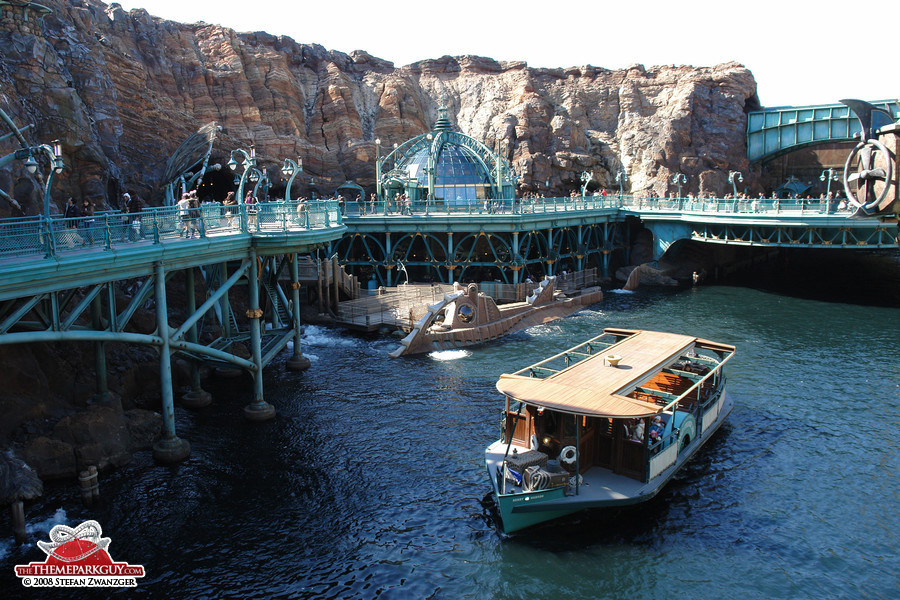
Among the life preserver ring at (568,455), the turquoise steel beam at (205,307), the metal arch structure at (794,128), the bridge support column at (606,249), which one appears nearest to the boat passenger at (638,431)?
the life preserver ring at (568,455)

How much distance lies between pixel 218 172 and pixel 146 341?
121ft

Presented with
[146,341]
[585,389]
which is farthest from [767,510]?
[146,341]

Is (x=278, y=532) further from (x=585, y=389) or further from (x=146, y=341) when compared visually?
(x=585, y=389)

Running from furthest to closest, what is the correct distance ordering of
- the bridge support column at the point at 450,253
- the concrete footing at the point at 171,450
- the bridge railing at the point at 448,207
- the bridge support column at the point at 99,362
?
the bridge railing at the point at 448,207, the bridge support column at the point at 450,253, the bridge support column at the point at 99,362, the concrete footing at the point at 171,450

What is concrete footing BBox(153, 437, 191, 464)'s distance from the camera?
23644mm

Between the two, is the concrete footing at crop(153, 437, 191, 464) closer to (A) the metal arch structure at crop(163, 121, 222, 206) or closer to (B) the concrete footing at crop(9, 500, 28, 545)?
(B) the concrete footing at crop(9, 500, 28, 545)

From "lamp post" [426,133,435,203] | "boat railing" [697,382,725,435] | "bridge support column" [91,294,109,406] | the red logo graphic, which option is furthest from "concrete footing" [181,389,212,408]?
"lamp post" [426,133,435,203]

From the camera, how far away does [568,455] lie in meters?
20.3

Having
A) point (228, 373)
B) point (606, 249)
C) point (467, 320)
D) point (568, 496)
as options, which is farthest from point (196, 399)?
point (606, 249)

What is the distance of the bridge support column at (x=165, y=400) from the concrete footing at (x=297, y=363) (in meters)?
10.6

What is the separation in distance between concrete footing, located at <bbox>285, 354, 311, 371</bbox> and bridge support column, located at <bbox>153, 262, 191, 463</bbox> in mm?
10608

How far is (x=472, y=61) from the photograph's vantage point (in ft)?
307

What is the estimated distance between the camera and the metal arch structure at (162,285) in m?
19.6

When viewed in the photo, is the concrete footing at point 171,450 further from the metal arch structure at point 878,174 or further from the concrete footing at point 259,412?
the metal arch structure at point 878,174
